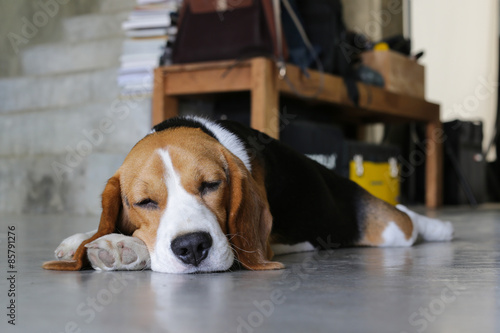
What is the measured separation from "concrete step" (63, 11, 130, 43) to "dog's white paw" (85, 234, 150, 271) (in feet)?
13.4

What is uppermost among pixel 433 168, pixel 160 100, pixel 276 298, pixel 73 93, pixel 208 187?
pixel 73 93

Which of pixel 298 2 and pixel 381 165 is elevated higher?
pixel 298 2

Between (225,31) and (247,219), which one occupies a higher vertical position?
(225,31)

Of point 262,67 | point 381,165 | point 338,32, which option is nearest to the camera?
point 262,67

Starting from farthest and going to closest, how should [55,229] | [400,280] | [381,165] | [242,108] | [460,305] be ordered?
[381,165] < [242,108] < [55,229] < [400,280] < [460,305]

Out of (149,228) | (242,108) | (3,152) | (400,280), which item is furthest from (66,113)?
(400,280)

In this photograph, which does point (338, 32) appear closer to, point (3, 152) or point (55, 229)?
point (55, 229)

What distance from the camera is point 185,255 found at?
1.84 metres

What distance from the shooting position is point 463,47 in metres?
9.52

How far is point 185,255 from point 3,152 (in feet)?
15.2

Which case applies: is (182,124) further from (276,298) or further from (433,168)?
(433,168)

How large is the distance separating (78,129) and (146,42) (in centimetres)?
111

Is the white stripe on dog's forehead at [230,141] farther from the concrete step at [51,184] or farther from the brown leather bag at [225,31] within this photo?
the concrete step at [51,184]

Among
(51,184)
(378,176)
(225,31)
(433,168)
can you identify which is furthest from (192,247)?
(433,168)
